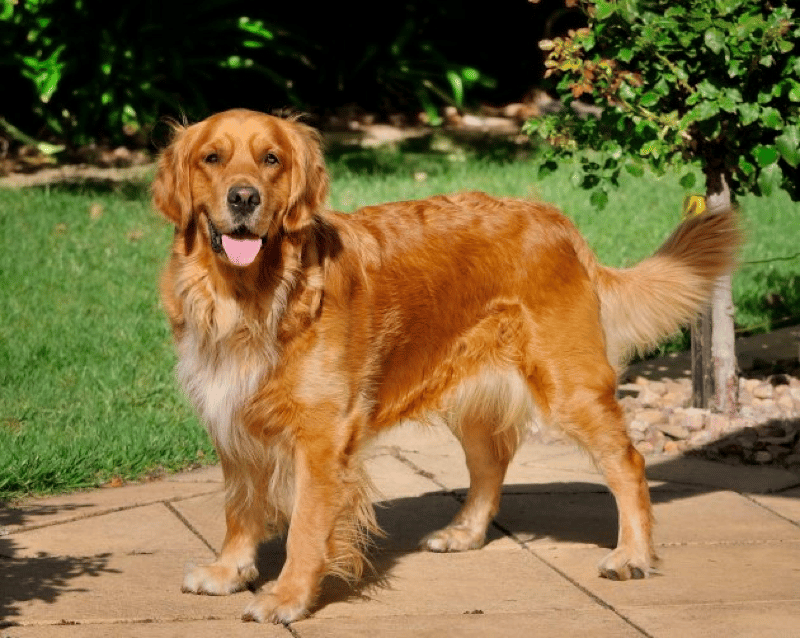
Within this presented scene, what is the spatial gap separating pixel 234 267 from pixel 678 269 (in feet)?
6.00

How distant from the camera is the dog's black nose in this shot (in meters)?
4.38

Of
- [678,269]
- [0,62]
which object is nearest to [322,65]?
[0,62]

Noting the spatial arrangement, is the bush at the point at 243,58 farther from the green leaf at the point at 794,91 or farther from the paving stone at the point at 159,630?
the paving stone at the point at 159,630

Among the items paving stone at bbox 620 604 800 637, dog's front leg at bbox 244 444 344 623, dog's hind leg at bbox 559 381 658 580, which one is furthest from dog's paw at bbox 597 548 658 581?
dog's front leg at bbox 244 444 344 623

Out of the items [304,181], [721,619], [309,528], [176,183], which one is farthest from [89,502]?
[721,619]

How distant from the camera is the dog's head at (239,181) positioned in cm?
444

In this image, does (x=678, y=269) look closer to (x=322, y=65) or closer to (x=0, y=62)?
(x=0, y=62)

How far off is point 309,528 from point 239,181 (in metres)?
1.13

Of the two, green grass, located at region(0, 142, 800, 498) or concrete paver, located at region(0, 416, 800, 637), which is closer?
concrete paver, located at region(0, 416, 800, 637)

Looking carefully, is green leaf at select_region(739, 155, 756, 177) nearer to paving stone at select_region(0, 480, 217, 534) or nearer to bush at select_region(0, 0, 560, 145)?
paving stone at select_region(0, 480, 217, 534)

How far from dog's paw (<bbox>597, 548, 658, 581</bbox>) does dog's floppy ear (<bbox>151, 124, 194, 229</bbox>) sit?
184 cm

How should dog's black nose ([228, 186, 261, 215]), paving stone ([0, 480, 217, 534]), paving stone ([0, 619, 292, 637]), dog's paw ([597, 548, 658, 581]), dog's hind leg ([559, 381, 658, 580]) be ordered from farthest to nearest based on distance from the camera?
paving stone ([0, 480, 217, 534])
dog's hind leg ([559, 381, 658, 580])
dog's paw ([597, 548, 658, 581])
dog's black nose ([228, 186, 261, 215])
paving stone ([0, 619, 292, 637])

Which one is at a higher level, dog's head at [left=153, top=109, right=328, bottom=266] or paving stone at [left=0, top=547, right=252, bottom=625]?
dog's head at [left=153, top=109, right=328, bottom=266]

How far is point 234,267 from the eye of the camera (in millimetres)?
4570
